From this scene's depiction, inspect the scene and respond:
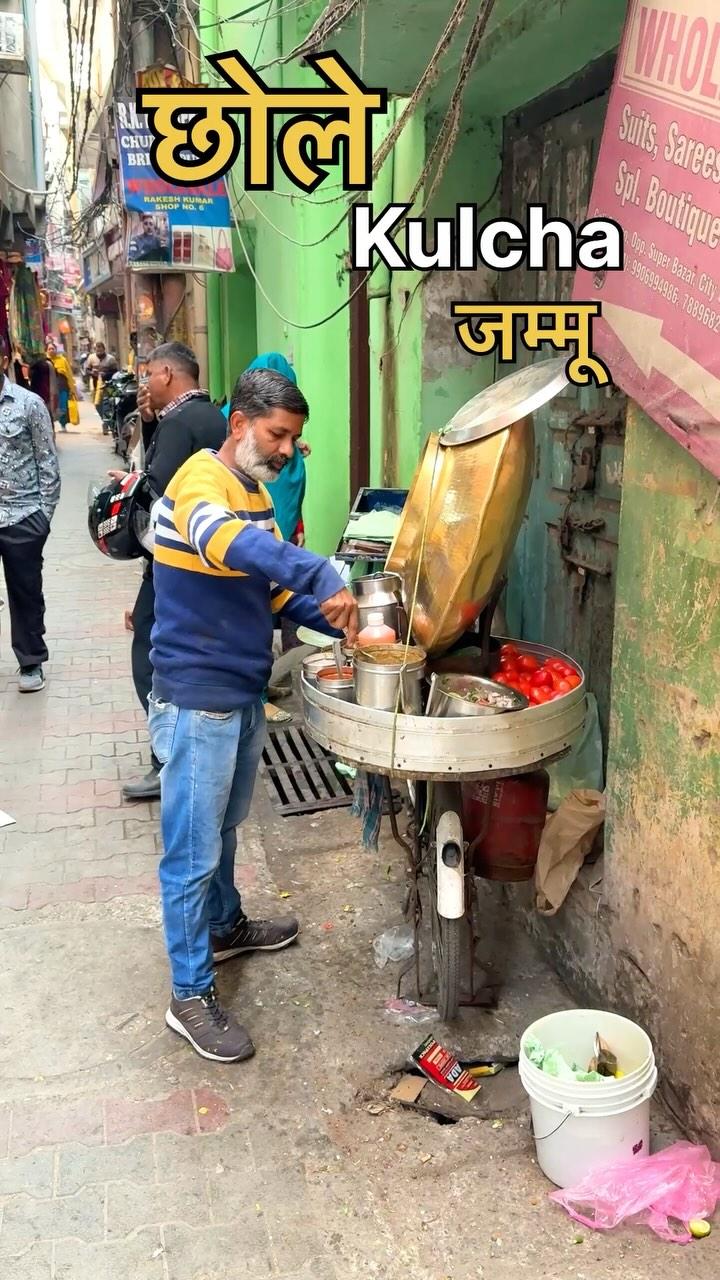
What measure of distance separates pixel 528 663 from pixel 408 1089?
134 centimetres

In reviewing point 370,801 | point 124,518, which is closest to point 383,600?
point 370,801

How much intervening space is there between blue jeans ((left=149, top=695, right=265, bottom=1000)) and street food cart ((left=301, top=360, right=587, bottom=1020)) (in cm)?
30

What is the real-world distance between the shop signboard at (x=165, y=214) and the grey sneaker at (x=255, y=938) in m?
6.84

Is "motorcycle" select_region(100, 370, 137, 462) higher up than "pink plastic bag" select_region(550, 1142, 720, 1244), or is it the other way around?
"motorcycle" select_region(100, 370, 137, 462)

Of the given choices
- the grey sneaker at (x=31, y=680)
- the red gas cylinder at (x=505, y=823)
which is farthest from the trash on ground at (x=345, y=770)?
the grey sneaker at (x=31, y=680)

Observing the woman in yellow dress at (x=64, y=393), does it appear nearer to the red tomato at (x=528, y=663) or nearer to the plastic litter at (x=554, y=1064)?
the red tomato at (x=528, y=663)

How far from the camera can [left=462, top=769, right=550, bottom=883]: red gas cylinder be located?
10.0ft

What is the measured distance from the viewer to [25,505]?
608 cm

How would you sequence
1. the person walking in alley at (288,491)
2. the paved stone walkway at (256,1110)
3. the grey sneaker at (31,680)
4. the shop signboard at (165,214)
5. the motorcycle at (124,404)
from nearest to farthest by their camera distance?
the paved stone walkway at (256,1110)
the person walking in alley at (288,491)
the grey sneaker at (31,680)
the shop signboard at (165,214)
the motorcycle at (124,404)

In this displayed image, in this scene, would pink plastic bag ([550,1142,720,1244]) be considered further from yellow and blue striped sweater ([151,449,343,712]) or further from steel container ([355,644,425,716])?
yellow and blue striped sweater ([151,449,343,712])

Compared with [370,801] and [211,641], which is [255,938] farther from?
[211,641]

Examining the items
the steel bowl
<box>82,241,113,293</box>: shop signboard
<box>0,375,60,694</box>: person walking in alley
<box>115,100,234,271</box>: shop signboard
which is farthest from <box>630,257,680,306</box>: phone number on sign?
<box>82,241,113,293</box>: shop signboard

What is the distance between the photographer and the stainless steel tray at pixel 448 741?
2.57 metres

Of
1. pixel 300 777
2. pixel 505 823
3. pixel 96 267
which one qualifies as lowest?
pixel 300 777
